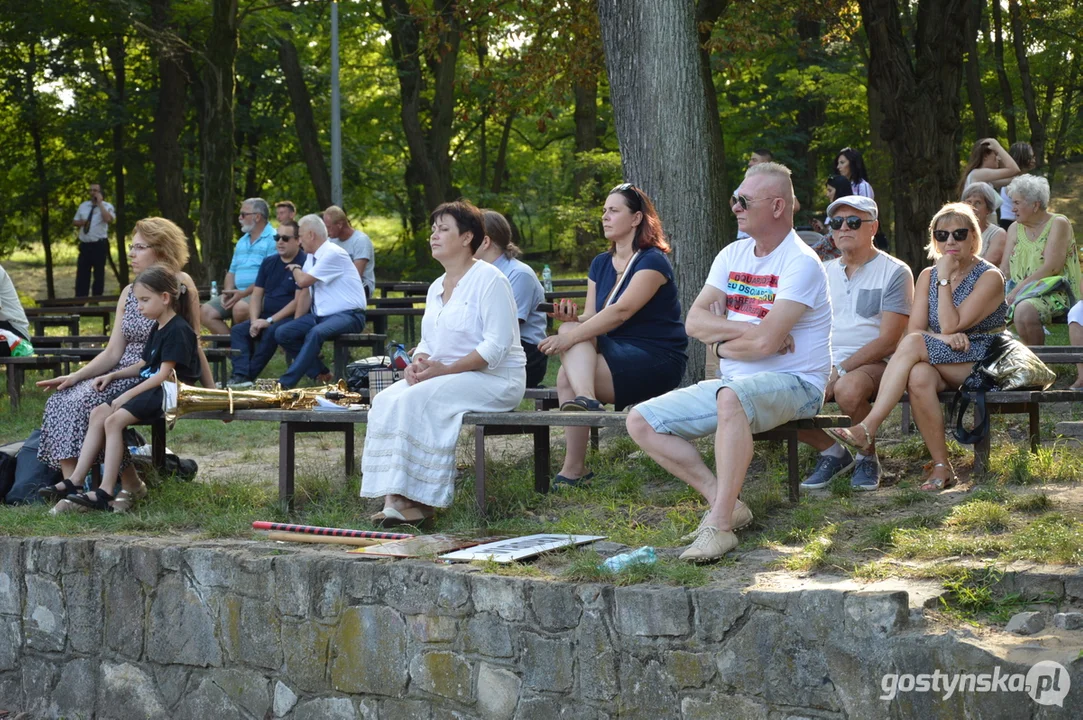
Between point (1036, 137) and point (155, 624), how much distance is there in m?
17.4

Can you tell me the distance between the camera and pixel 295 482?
702 cm

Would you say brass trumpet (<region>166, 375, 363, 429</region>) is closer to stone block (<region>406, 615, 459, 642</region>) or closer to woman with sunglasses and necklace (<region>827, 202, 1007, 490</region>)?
stone block (<region>406, 615, 459, 642</region>)

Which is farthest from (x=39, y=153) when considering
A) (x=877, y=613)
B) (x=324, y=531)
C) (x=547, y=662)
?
(x=877, y=613)

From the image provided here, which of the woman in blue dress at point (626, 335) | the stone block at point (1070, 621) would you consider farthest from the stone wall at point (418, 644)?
the woman in blue dress at point (626, 335)

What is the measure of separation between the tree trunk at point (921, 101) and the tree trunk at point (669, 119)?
5196 millimetres

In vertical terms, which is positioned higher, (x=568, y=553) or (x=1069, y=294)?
(x=1069, y=294)

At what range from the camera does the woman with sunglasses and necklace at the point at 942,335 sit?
234 inches

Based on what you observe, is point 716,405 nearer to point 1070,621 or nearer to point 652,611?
point 652,611

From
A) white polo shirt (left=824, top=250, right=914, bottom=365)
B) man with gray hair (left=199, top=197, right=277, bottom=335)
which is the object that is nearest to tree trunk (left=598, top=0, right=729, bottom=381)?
white polo shirt (left=824, top=250, right=914, bottom=365)

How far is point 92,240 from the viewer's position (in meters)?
20.7

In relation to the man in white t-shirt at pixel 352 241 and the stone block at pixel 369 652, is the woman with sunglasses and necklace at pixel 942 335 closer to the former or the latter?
the stone block at pixel 369 652

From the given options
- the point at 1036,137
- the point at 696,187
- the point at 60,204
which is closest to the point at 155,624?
the point at 696,187

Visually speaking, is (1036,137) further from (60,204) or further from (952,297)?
(60,204)

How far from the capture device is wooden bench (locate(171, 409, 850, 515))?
5.55 meters
